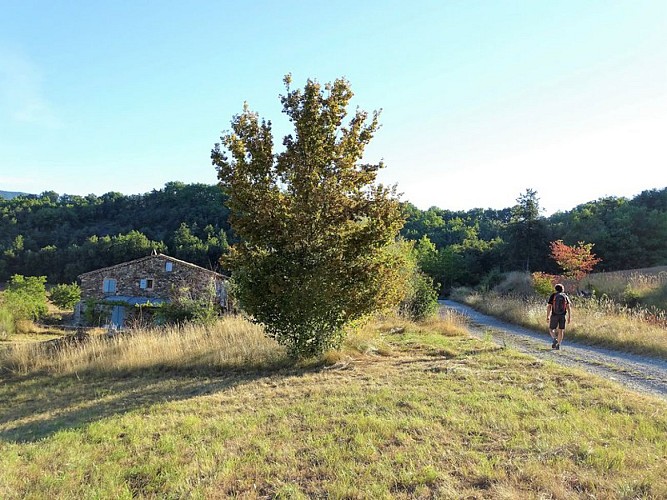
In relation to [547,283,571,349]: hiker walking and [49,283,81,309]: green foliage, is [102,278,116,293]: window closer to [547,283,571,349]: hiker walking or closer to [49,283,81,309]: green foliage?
[49,283,81,309]: green foliage

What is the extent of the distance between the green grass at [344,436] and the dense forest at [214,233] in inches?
1357

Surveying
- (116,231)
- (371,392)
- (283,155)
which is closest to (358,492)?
(371,392)

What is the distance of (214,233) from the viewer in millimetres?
58438

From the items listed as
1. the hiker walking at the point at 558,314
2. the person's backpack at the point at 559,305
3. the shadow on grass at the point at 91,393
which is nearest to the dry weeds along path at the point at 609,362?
the hiker walking at the point at 558,314

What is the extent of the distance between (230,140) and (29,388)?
5.58 metres

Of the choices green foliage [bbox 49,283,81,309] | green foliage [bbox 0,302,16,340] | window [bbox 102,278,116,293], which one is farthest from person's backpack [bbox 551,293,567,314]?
green foliage [bbox 49,283,81,309]

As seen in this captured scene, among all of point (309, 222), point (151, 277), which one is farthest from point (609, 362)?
point (151, 277)

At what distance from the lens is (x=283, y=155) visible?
305 inches

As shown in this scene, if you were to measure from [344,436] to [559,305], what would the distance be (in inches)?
326

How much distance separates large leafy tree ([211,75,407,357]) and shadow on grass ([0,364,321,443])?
1.18 metres

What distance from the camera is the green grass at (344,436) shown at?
326 centimetres

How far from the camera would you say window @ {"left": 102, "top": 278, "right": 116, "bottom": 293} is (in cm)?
3581

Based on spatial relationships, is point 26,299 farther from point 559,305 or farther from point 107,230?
point 107,230

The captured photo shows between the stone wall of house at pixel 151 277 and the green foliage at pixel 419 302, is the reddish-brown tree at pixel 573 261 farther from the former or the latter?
the stone wall of house at pixel 151 277
